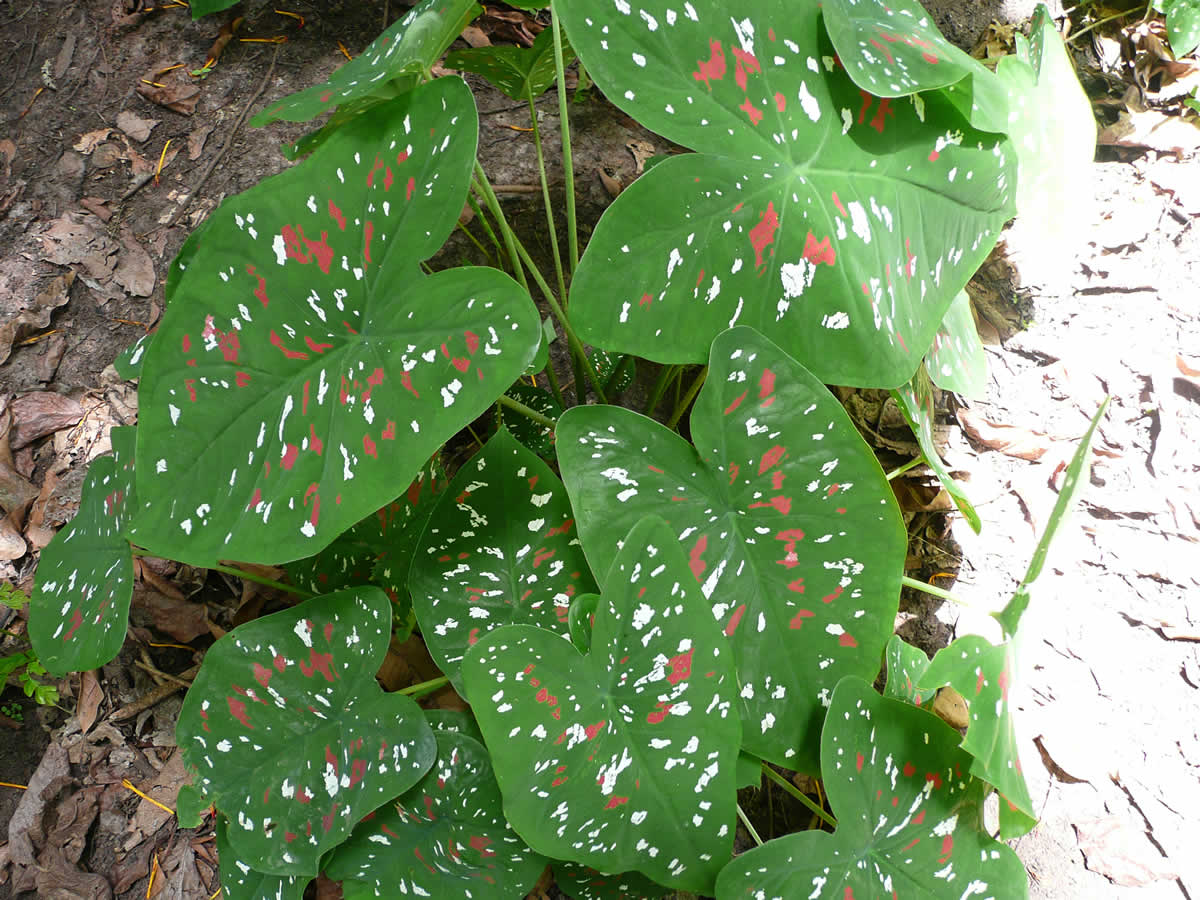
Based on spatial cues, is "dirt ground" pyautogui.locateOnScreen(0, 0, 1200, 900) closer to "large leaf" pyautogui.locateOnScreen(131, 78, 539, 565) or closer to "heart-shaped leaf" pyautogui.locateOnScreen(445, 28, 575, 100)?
"heart-shaped leaf" pyautogui.locateOnScreen(445, 28, 575, 100)

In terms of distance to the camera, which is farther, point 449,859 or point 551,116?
point 551,116

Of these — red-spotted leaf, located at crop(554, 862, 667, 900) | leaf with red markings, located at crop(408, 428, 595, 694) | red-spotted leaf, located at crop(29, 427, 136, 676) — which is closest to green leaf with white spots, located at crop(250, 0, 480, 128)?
leaf with red markings, located at crop(408, 428, 595, 694)

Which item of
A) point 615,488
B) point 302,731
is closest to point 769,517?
point 615,488

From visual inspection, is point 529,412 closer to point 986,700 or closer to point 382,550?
point 382,550

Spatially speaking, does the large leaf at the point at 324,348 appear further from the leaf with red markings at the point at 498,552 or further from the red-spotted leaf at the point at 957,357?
the red-spotted leaf at the point at 957,357

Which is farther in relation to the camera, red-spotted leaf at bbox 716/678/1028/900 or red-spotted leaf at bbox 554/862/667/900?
red-spotted leaf at bbox 554/862/667/900

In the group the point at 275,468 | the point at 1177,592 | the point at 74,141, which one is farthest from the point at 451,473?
the point at 1177,592

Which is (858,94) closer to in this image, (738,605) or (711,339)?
(711,339)
